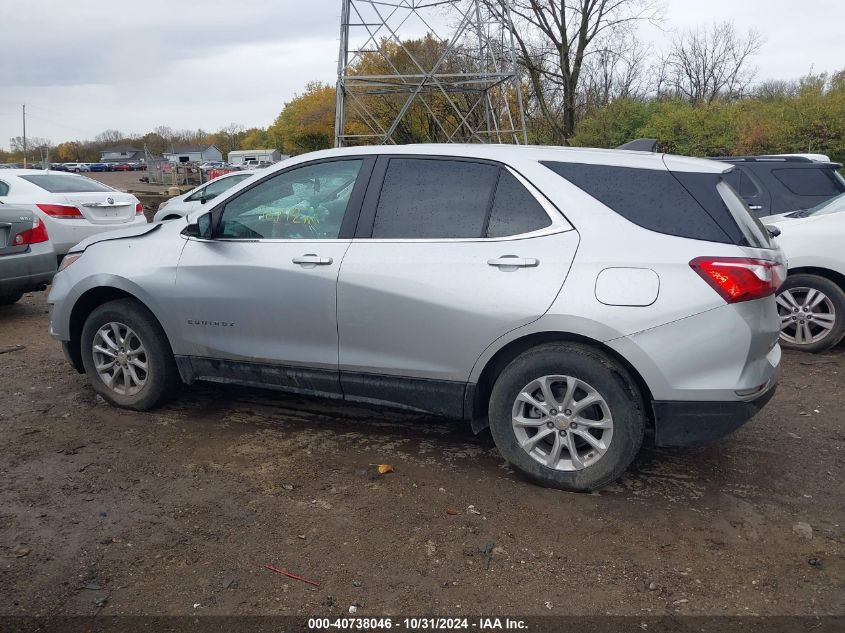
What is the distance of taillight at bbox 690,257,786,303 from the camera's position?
3.41 metres

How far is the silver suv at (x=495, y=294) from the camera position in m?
3.47

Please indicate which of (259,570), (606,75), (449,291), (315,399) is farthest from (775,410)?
(606,75)

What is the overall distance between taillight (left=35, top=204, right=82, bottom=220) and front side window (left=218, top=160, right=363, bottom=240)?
6.49 m

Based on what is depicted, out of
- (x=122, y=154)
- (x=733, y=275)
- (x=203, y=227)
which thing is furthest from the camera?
(x=122, y=154)

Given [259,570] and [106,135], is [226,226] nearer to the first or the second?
[259,570]

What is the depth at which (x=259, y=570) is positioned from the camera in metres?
3.07

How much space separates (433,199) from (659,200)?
1.21 m

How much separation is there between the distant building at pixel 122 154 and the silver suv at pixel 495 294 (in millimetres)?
137820

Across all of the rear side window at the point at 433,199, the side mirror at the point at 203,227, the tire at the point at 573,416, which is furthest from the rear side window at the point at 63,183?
the tire at the point at 573,416

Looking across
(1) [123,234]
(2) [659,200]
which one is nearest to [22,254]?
(1) [123,234]

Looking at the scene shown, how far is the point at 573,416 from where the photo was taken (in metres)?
3.64

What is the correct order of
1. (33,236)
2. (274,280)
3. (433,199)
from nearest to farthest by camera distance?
(433,199), (274,280), (33,236)

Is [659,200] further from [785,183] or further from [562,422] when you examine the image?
[785,183]

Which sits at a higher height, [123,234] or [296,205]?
[296,205]
